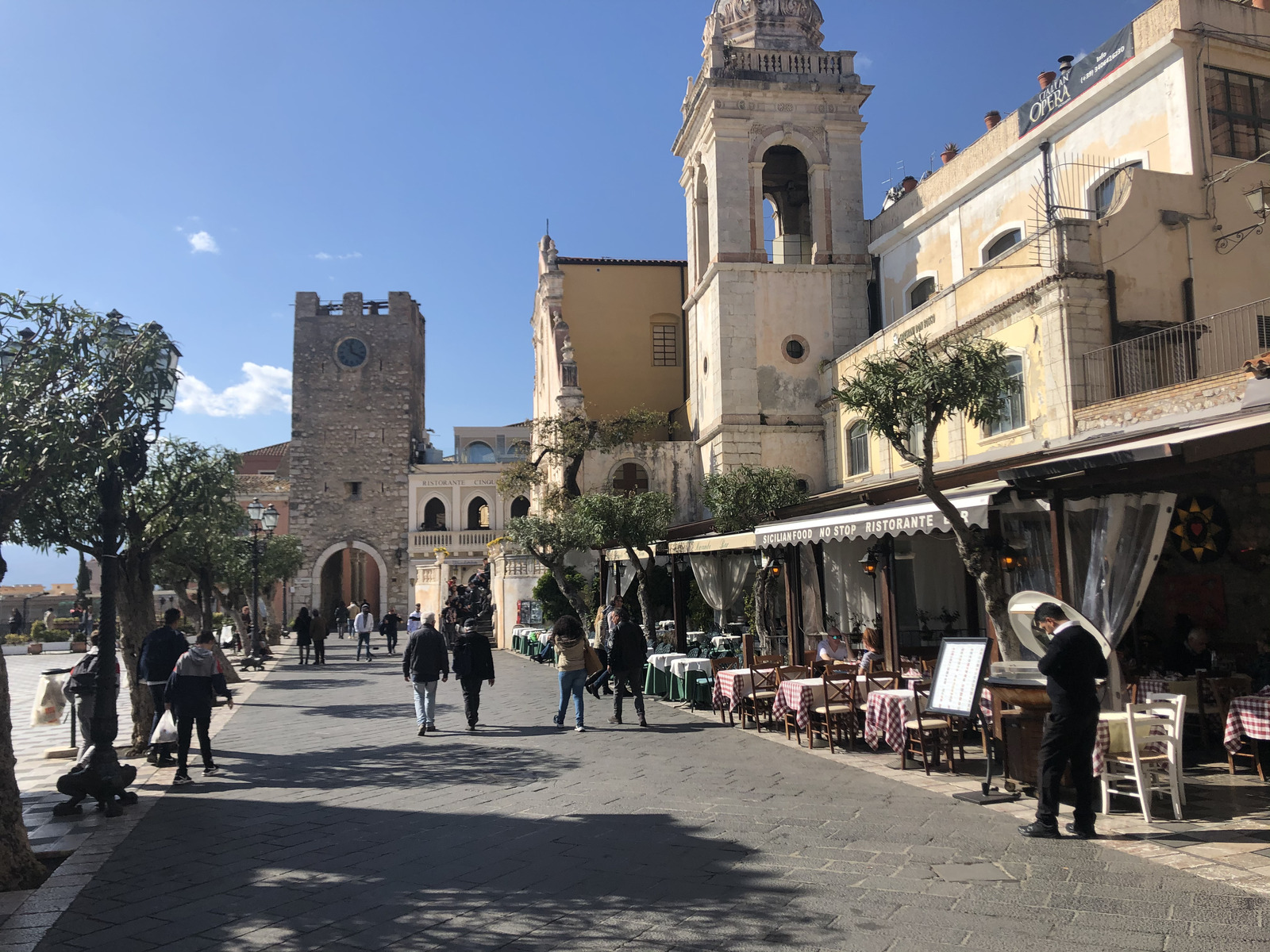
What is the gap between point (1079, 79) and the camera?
17812mm

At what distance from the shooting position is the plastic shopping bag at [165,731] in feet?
31.1

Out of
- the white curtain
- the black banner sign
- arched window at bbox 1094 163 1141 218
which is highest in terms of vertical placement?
the black banner sign

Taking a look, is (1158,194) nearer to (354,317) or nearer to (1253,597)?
(1253,597)

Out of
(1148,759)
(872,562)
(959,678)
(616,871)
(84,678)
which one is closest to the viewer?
(616,871)

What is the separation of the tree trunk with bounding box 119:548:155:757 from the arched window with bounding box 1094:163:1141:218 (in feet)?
48.2

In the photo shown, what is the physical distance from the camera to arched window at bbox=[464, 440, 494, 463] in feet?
171

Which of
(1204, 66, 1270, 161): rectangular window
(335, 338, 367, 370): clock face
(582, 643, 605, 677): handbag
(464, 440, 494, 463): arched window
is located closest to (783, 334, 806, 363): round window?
(1204, 66, 1270, 161): rectangular window

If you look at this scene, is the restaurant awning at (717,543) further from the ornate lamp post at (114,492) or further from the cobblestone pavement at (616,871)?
the ornate lamp post at (114,492)

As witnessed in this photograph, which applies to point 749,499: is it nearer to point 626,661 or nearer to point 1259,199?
point 626,661

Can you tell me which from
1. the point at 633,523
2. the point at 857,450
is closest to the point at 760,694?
the point at 633,523

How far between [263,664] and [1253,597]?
70.0 feet

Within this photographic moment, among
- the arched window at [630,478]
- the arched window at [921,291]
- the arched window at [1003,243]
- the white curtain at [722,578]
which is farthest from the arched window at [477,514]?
the arched window at [1003,243]

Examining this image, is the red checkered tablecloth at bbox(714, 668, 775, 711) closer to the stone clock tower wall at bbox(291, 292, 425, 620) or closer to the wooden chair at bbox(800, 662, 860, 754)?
the wooden chair at bbox(800, 662, 860, 754)

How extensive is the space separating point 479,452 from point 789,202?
28.4 m
